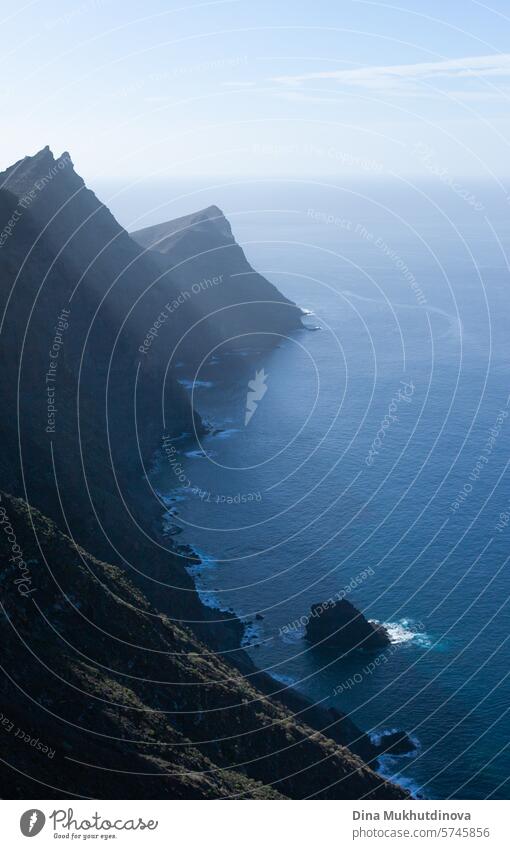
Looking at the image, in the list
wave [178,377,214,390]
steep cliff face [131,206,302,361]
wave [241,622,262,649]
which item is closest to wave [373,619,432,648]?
wave [241,622,262,649]

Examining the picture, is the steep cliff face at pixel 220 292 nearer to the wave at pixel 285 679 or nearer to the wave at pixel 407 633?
the wave at pixel 407 633

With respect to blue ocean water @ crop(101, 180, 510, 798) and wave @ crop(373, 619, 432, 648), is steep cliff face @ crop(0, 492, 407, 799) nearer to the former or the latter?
blue ocean water @ crop(101, 180, 510, 798)

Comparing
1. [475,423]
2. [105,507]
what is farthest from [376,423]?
[105,507]

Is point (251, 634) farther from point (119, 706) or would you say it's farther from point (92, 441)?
point (119, 706)

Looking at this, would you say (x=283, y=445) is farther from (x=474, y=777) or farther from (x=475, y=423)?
(x=474, y=777)

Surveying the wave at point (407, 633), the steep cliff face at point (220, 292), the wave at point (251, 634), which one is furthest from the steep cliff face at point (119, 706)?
the steep cliff face at point (220, 292)
